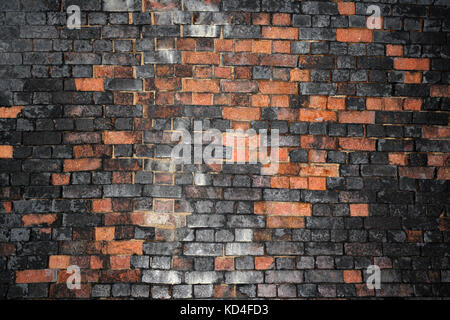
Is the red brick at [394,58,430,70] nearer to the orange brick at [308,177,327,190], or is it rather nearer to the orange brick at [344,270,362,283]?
the orange brick at [308,177,327,190]

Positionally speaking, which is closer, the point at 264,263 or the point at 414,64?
the point at 264,263

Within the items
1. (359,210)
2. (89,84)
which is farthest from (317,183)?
(89,84)

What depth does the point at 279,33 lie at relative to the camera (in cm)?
218

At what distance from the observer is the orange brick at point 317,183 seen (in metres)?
2.15

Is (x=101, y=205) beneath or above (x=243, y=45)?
beneath

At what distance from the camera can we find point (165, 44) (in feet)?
7.11

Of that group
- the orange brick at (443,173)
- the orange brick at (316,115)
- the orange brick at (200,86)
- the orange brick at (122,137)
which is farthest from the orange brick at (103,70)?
the orange brick at (443,173)

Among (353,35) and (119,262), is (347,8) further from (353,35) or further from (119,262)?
(119,262)

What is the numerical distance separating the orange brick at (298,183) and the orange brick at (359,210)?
383mm

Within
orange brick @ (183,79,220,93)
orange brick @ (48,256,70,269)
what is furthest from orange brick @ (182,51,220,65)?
orange brick @ (48,256,70,269)

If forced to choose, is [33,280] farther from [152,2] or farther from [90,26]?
[152,2]

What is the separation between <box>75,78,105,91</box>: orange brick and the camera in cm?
216

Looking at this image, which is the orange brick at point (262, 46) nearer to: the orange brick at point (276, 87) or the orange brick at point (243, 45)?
the orange brick at point (243, 45)

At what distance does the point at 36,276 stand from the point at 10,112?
4.04 feet
